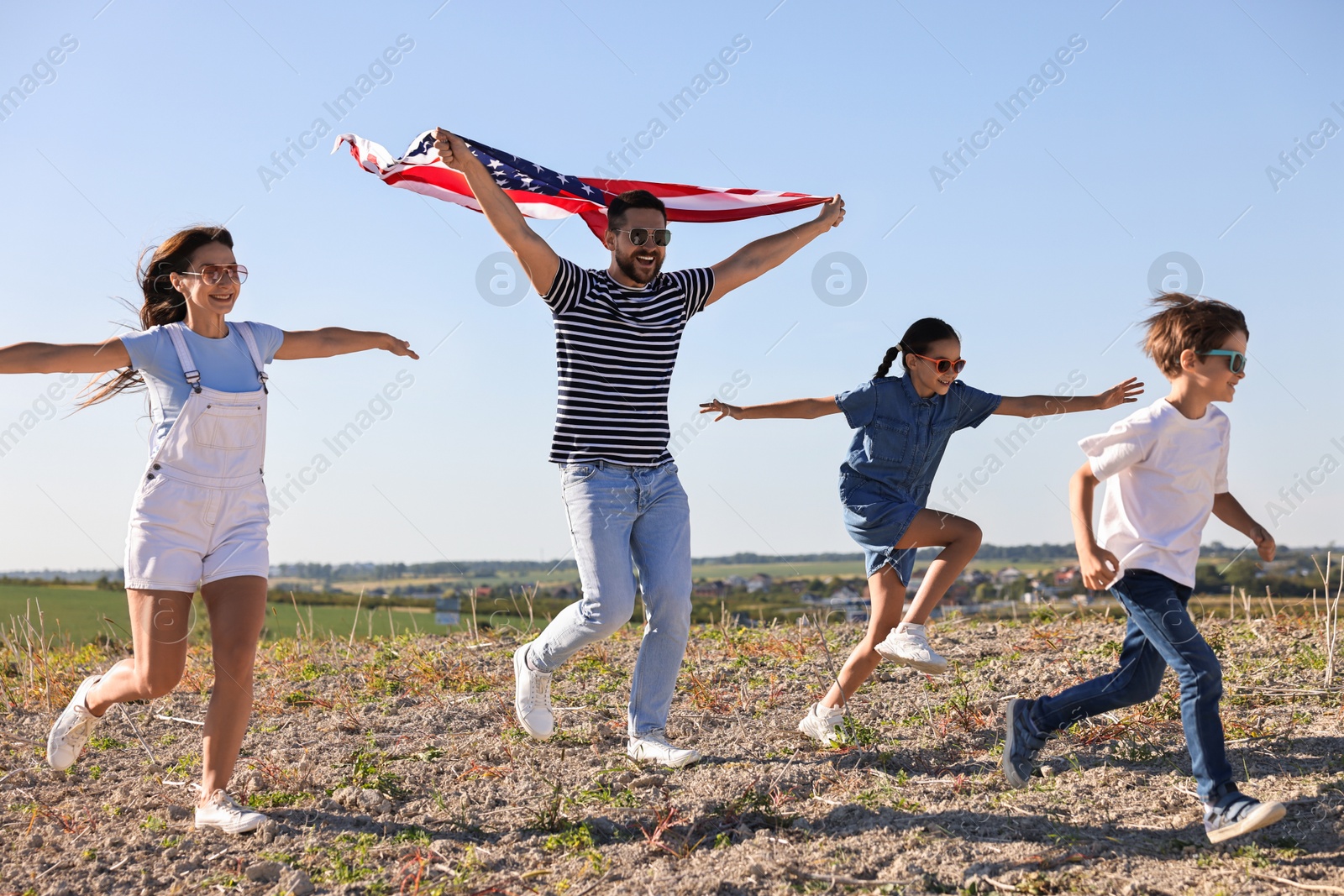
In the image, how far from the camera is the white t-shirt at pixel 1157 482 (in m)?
4.12

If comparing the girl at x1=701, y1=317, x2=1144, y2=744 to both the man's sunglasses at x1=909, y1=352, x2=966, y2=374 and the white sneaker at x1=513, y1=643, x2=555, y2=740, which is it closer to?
the man's sunglasses at x1=909, y1=352, x2=966, y2=374

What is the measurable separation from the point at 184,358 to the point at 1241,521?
4.18 m

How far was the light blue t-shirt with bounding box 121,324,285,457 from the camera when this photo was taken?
4.32 m

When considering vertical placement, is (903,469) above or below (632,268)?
below

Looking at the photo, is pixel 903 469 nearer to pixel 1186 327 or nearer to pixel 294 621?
pixel 1186 327

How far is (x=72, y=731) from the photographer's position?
488 centimetres

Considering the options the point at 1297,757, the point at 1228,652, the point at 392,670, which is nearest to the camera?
the point at 1297,757

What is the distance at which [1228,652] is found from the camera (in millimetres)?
6504

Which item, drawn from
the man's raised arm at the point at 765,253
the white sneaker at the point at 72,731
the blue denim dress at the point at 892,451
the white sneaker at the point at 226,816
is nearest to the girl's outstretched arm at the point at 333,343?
the man's raised arm at the point at 765,253

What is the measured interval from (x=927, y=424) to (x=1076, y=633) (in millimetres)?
2713

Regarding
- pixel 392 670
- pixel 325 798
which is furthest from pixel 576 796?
pixel 392 670

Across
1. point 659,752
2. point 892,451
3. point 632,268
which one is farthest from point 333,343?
point 892,451

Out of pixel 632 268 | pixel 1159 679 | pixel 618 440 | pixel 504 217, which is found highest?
pixel 504 217

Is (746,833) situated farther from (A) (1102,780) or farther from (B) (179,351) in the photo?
(B) (179,351)
